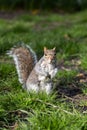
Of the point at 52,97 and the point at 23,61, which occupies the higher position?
the point at 23,61

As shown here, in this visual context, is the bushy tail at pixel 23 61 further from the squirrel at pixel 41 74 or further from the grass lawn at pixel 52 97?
the grass lawn at pixel 52 97

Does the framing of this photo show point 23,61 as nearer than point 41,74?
No

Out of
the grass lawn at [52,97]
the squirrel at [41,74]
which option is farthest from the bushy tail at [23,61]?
the grass lawn at [52,97]

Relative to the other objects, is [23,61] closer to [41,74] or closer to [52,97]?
[41,74]

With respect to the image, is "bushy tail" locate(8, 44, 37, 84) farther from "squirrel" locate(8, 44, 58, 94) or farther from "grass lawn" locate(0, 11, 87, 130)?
"grass lawn" locate(0, 11, 87, 130)

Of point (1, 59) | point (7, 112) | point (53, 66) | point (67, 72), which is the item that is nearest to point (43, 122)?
point (7, 112)

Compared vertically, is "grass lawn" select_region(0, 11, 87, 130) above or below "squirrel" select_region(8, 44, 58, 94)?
below

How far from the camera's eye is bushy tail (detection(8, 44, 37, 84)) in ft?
15.4

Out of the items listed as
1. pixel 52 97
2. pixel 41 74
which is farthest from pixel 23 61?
pixel 52 97

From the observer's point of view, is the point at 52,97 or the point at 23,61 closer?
the point at 52,97

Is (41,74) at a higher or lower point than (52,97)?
higher

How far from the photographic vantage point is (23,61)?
479 centimetres

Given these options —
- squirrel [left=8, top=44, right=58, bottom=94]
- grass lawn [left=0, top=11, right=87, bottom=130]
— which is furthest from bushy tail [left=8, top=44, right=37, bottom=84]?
Answer: grass lawn [left=0, top=11, right=87, bottom=130]

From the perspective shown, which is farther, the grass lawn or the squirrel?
the squirrel
